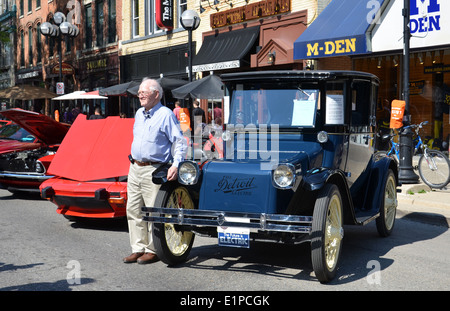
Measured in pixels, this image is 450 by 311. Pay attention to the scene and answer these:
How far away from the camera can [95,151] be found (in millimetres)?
8227

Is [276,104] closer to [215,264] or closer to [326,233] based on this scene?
[326,233]

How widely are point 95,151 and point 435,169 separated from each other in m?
6.54

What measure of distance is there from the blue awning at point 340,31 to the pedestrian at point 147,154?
398 inches

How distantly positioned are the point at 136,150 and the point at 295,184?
176 centimetres

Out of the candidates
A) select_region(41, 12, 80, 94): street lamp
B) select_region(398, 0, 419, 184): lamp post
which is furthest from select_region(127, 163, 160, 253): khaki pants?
select_region(41, 12, 80, 94): street lamp

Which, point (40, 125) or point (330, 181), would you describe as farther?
point (40, 125)

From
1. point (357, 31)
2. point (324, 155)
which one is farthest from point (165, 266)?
point (357, 31)

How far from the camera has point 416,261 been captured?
19.8ft

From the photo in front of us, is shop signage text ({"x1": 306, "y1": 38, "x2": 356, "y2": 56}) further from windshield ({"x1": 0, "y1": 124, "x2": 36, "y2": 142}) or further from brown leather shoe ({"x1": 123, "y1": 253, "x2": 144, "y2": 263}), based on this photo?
brown leather shoe ({"x1": 123, "y1": 253, "x2": 144, "y2": 263})

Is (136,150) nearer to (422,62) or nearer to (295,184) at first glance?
(295,184)

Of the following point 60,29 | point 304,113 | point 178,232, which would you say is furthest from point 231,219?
point 60,29

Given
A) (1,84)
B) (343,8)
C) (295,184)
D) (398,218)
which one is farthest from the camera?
(1,84)

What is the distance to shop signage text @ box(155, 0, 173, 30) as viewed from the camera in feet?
77.8
